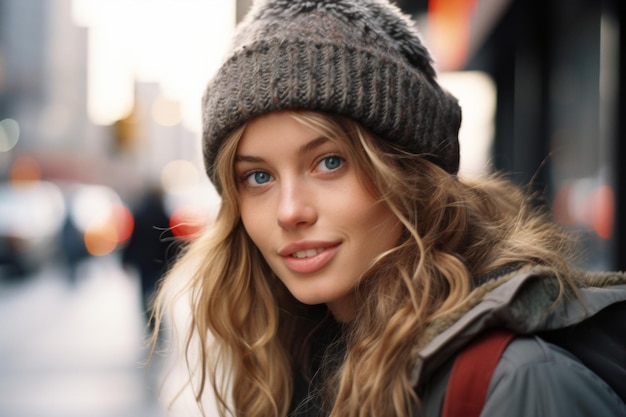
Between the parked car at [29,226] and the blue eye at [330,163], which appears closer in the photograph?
the blue eye at [330,163]

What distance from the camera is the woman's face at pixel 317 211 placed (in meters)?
1.86

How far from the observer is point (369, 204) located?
1.87 metres

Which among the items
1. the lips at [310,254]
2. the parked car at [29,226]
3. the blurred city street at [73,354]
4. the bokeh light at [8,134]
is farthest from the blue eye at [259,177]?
the bokeh light at [8,134]

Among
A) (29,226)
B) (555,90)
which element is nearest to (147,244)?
(555,90)

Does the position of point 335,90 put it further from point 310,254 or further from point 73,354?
point 73,354

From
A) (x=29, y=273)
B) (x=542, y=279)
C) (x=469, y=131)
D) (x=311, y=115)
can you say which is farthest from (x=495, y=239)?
(x=29, y=273)

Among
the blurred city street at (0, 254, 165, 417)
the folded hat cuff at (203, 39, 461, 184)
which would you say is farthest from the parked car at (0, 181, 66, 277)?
the folded hat cuff at (203, 39, 461, 184)

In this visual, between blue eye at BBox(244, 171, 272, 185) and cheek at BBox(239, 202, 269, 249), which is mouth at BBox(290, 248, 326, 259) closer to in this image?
cheek at BBox(239, 202, 269, 249)

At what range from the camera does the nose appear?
72.6 inches

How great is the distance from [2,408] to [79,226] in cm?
1239

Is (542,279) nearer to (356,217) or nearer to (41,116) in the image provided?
(356,217)

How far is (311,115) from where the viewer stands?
1861 millimetres

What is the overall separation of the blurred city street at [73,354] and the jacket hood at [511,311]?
165 cm

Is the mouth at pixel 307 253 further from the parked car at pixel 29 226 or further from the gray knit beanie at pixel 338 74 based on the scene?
the parked car at pixel 29 226
